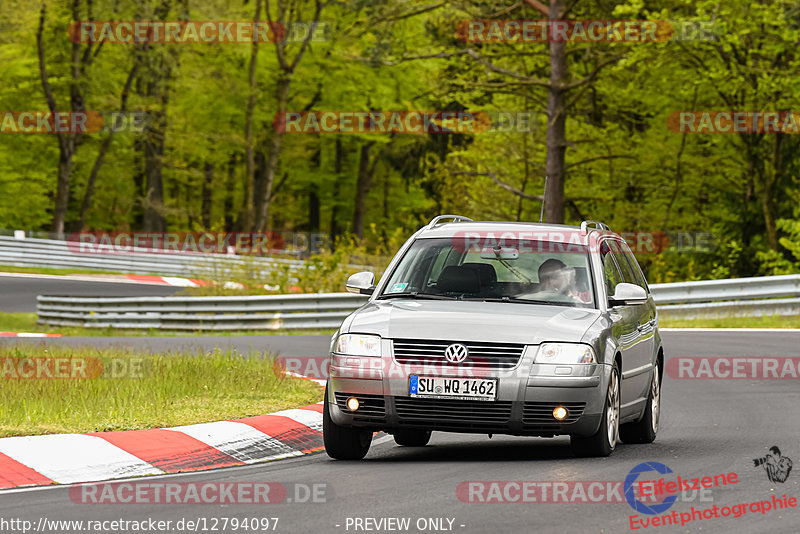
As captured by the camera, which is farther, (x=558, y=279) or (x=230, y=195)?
(x=230, y=195)

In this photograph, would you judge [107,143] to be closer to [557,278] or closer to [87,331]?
[87,331]

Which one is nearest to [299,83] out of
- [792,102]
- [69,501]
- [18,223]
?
[18,223]

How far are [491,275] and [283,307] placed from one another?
16.4 metres

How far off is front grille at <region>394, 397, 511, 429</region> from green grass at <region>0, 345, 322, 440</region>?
224 cm

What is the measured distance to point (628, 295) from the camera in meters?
9.46

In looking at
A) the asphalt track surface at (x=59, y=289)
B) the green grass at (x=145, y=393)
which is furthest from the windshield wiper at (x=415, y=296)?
the asphalt track surface at (x=59, y=289)

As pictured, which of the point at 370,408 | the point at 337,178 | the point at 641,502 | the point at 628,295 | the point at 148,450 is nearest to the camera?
the point at 641,502

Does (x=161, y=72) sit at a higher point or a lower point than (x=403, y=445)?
higher

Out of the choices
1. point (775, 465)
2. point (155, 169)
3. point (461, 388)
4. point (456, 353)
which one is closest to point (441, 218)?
point (456, 353)

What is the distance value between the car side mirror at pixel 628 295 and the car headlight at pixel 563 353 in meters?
1.04

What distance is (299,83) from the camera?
2302 inches

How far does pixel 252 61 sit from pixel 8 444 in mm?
47478

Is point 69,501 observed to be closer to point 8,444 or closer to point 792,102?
point 8,444

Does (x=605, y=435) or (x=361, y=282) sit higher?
(x=361, y=282)
